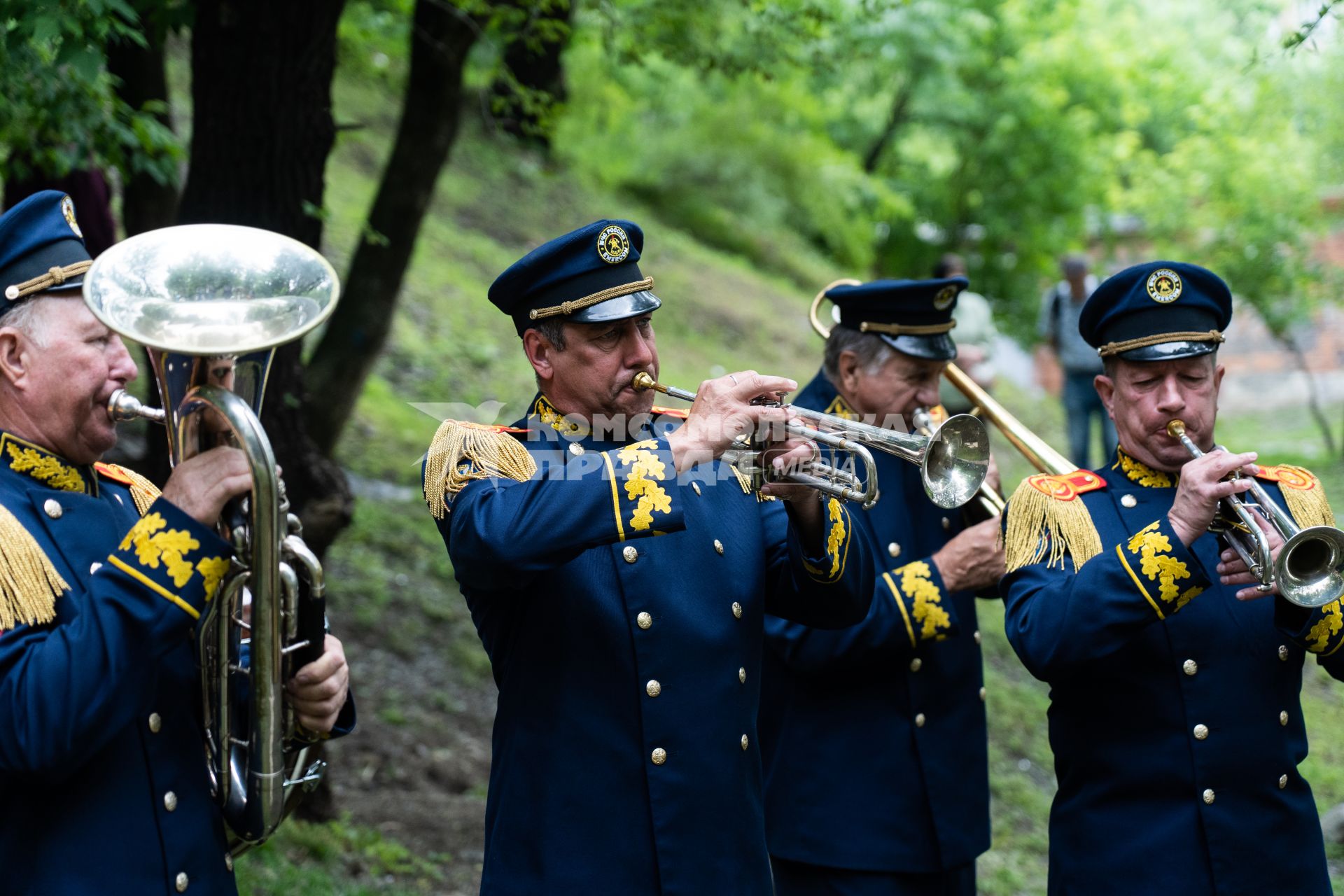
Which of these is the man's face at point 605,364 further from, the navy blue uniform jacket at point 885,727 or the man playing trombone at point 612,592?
the navy blue uniform jacket at point 885,727

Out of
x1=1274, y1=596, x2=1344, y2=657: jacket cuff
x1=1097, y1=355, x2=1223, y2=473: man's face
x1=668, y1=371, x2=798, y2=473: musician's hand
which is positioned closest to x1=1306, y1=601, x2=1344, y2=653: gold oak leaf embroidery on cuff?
x1=1274, y1=596, x2=1344, y2=657: jacket cuff

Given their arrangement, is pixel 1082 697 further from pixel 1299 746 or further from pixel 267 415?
pixel 267 415

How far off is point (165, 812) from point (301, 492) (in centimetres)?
315

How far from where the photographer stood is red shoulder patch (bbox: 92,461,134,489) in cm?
295

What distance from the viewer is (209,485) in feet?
8.11

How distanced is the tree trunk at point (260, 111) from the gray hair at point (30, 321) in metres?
2.59

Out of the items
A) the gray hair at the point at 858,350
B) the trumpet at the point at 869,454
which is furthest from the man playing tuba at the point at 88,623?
the gray hair at the point at 858,350

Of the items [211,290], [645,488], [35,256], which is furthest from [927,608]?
[35,256]

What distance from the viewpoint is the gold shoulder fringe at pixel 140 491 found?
2975 mm

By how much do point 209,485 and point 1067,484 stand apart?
221 centimetres

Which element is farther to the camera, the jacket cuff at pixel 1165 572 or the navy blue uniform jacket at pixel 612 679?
the jacket cuff at pixel 1165 572

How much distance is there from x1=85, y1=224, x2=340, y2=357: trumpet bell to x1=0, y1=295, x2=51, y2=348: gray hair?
0.25 m

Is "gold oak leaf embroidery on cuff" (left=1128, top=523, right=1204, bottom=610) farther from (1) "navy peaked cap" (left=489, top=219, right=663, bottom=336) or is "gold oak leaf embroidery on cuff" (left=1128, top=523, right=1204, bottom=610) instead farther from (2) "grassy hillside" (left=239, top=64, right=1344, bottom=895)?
(2) "grassy hillside" (left=239, top=64, right=1344, bottom=895)

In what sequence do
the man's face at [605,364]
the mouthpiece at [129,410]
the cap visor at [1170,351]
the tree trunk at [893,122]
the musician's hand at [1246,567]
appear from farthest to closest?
the tree trunk at [893,122], the cap visor at [1170,351], the man's face at [605,364], the musician's hand at [1246,567], the mouthpiece at [129,410]
